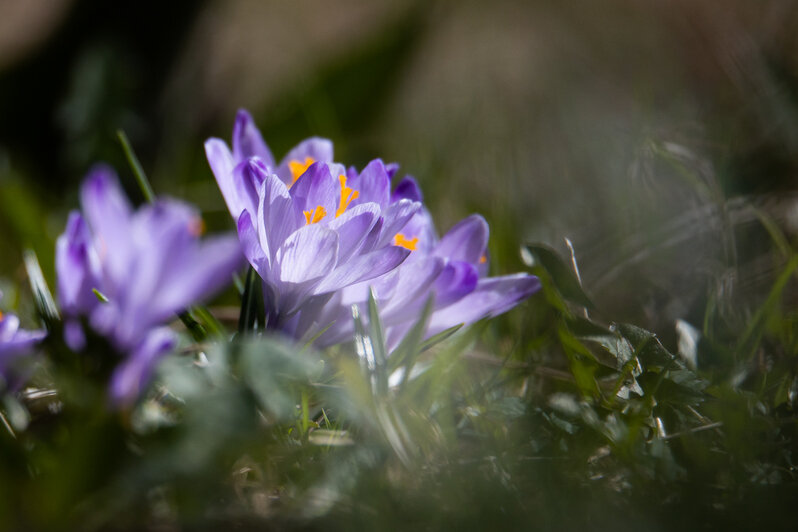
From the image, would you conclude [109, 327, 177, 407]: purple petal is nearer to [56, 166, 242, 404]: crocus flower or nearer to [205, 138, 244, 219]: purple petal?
[56, 166, 242, 404]: crocus flower

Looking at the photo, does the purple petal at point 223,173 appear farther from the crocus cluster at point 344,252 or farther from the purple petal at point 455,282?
the purple petal at point 455,282

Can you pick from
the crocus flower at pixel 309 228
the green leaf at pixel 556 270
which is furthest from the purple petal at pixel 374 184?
the green leaf at pixel 556 270

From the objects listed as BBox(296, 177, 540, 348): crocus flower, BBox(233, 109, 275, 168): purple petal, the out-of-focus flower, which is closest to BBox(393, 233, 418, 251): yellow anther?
BBox(296, 177, 540, 348): crocus flower

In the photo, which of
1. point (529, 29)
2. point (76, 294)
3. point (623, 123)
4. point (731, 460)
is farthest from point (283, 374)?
point (529, 29)

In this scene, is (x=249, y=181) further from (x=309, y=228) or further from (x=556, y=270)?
(x=556, y=270)

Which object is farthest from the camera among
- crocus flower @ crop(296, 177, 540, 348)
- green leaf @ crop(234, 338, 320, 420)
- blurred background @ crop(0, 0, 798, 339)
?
blurred background @ crop(0, 0, 798, 339)

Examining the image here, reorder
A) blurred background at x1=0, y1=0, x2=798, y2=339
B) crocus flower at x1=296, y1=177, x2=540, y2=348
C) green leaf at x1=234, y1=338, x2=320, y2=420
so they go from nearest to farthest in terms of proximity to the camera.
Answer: green leaf at x1=234, y1=338, x2=320, y2=420 → crocus flower at x1=296, y1=177, x2=540, y2=348 → blurred background at x1=0, y1=0, x2=798, y2=339

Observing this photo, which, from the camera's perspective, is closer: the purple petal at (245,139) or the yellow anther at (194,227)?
the yellow anther at (194,227)

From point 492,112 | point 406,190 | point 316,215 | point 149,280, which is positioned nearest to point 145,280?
point 149,280

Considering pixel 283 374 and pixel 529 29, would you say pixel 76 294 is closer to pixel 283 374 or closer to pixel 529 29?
pixel 283 374
